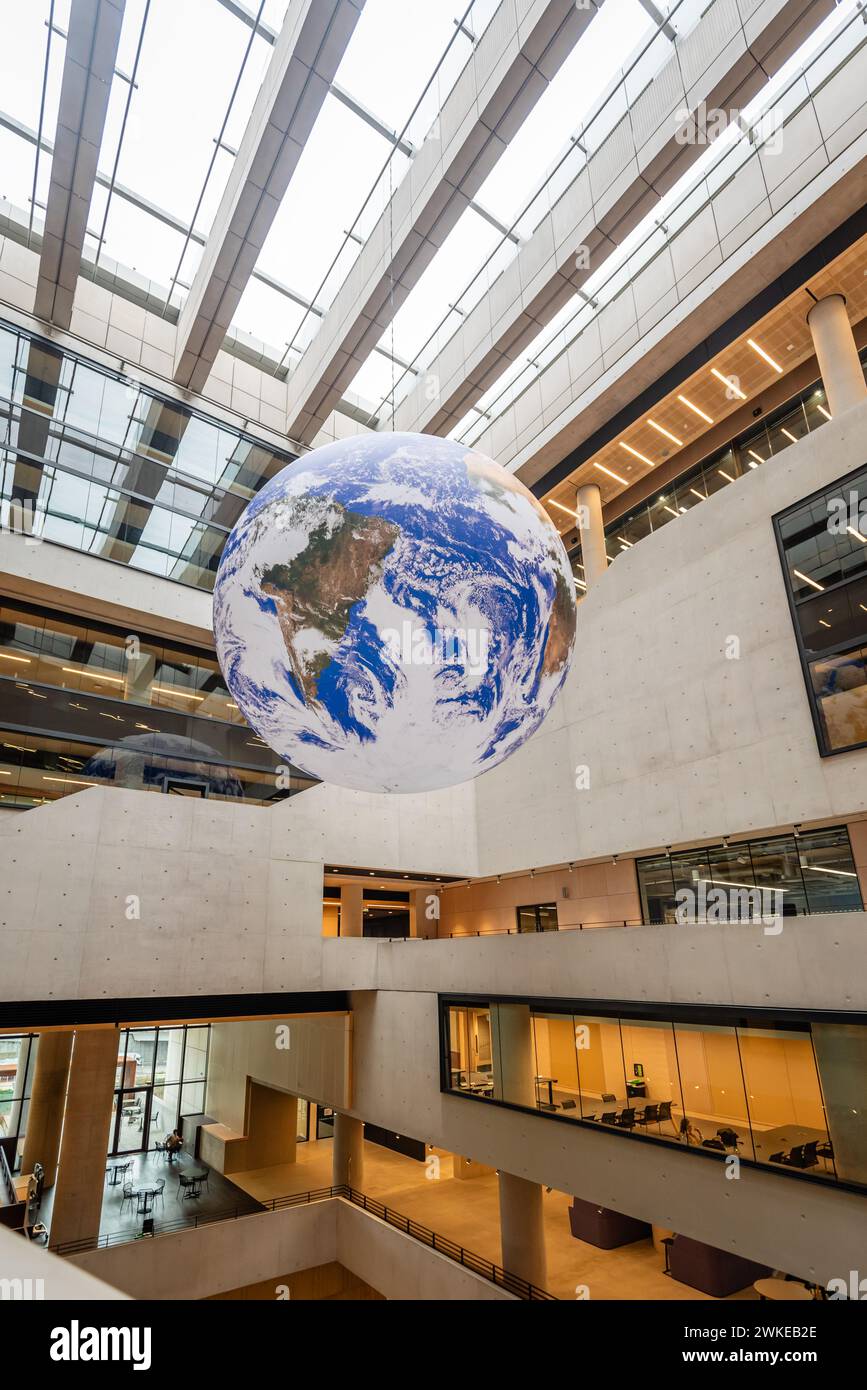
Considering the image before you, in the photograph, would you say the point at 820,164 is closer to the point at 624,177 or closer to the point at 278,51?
the point at 624,177

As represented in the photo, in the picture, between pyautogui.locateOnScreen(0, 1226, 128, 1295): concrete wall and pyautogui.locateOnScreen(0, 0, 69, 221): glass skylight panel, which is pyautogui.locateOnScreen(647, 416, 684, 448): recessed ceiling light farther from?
pyautogui.locateOnScreen(0, 1226, 128, 1295): concrete wall

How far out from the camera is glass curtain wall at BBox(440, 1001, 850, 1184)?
439 inches

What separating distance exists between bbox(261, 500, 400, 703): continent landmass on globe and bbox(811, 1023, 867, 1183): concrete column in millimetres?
10607

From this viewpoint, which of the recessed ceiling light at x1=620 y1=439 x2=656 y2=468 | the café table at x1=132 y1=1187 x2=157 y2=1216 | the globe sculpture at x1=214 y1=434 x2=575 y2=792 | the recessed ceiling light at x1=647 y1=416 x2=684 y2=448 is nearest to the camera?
the globe sculpture at x1=214 y1=434 x2=575 y2=792


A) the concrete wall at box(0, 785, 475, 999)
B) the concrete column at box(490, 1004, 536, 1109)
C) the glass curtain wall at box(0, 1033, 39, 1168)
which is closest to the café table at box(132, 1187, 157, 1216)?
the glass curtain wall at box(0, 1033, 39, 1168)

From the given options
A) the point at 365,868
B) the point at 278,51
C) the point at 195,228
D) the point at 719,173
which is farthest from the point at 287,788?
the point at 719,173

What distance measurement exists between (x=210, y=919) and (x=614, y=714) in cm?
1169

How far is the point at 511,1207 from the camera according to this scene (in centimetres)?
1617

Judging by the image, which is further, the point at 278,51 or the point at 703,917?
the point at 703,917

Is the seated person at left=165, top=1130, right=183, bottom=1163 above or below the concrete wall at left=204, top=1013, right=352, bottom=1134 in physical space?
below

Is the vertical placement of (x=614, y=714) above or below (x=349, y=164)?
below

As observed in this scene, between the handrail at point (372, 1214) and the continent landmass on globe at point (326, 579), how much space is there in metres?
15.0

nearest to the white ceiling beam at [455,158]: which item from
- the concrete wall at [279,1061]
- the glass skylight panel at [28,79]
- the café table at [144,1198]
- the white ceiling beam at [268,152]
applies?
the white ceiling beam at [268,152]
